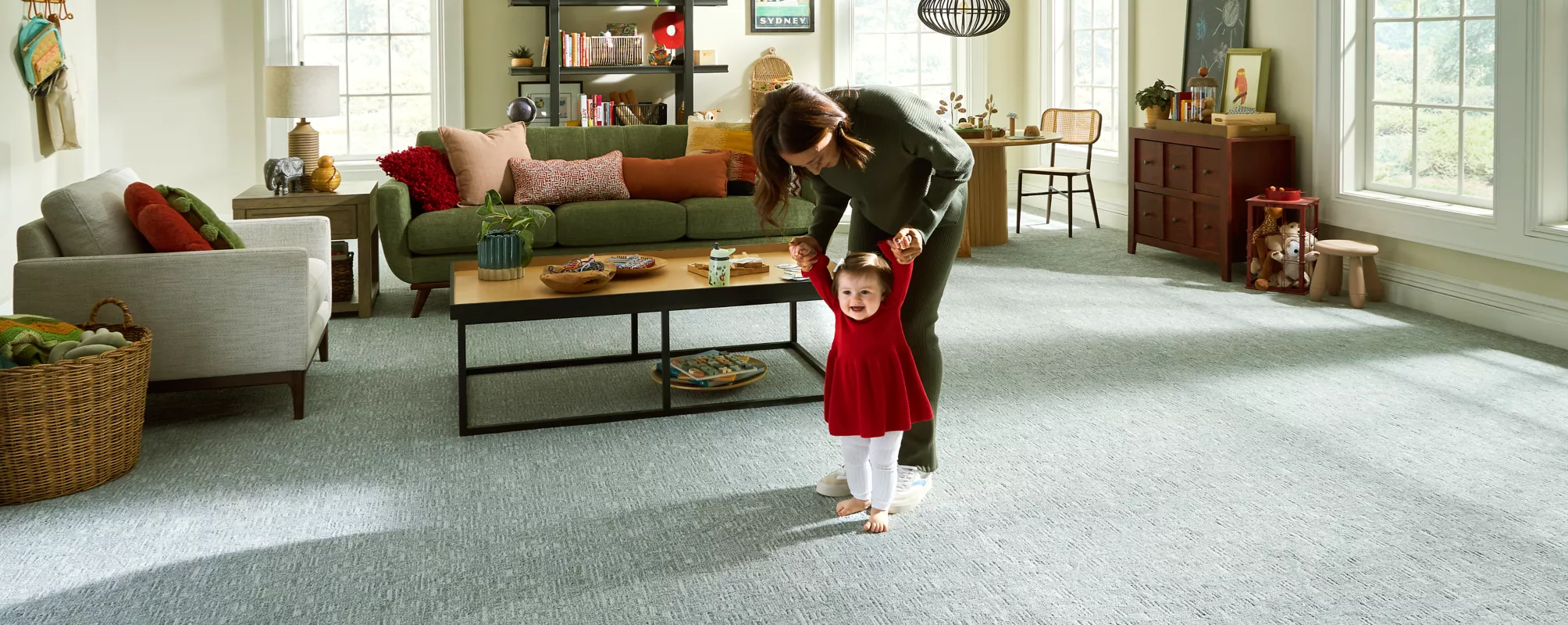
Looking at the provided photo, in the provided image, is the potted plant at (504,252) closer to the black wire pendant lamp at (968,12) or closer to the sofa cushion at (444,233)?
the sofa cushion at (444,233)

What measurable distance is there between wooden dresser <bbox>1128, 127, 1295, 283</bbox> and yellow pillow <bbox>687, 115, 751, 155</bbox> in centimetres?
240

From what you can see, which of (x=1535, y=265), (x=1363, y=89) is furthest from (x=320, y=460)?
(x=1363, y=89)

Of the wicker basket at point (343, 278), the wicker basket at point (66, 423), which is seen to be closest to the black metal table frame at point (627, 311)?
the wicker basket at point (66, 423)

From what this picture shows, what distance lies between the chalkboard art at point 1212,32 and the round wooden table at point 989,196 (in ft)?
3.38

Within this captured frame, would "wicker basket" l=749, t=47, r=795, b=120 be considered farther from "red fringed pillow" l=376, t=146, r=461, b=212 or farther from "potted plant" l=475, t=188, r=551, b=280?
"potted plant" l=475, t=188, r=551, b=280

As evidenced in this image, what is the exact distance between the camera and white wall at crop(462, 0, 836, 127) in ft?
28.3

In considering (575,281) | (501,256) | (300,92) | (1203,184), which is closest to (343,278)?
(300,92)

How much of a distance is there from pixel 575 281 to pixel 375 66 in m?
5.60

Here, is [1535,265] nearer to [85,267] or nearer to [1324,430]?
[1324,430]

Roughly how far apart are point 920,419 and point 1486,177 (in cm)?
378

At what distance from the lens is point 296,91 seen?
20.0ft

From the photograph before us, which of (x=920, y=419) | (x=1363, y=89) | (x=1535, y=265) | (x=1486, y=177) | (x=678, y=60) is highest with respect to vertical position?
(x=678, y=60)

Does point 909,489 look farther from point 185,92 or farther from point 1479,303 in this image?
point 185,92

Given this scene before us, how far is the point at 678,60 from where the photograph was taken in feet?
28.9
